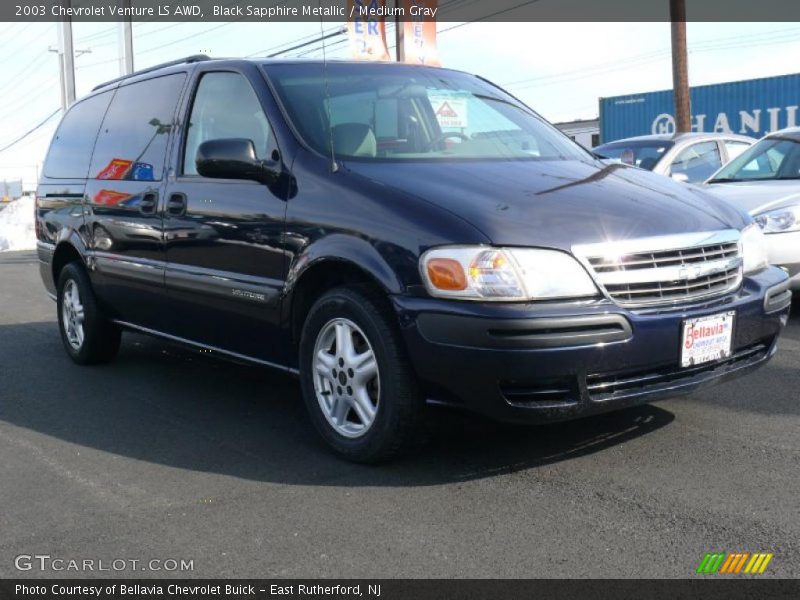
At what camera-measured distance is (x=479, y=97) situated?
17.2ft

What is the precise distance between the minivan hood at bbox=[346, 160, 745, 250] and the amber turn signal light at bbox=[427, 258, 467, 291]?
6.8 inches

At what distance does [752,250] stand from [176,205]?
2.83 m

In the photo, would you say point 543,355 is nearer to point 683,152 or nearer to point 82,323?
point 82,323

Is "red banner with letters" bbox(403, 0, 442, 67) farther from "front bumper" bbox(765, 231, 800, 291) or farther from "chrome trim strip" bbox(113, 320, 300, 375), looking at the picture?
"chrome trim strip" bbox(113, 320, 300, 375)

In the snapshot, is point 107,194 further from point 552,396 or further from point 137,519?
point 552,396

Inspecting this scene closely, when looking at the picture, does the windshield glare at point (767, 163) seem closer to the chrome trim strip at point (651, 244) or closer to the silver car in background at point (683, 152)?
the silver car in background at point (683, 152)

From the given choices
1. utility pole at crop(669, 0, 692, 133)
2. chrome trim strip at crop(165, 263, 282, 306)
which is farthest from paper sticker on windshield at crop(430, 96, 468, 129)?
utility pole at crop(669, 0, 692, 133)

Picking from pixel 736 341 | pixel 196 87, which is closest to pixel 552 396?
pixel 736 341

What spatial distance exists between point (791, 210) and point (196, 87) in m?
4.25

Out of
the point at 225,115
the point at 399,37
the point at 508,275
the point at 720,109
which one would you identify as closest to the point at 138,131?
the point at 225,115

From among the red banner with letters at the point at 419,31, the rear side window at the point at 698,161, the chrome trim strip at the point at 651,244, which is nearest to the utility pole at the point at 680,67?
the red banner with letters at the point at 419,31
